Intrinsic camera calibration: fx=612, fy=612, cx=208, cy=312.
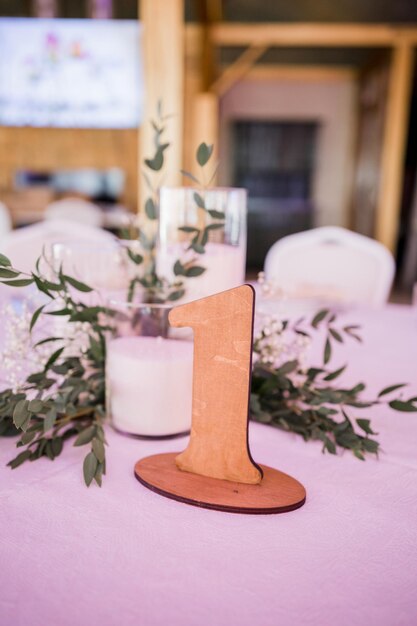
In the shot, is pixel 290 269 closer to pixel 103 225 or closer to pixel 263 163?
pixel 103 225

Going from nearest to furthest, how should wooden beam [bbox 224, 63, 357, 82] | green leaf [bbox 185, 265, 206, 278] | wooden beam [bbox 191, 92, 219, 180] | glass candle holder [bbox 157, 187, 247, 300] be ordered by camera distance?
green leaf [bbox 185, 265, 206, 278], glass candle holder [bbox 157, 187, 247, 300], wooden beam [bbox 191, 92, 219, 180], wooden beam [bbox 224, 63, 357, 82]

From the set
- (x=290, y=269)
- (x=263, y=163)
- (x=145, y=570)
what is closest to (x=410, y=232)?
(x=263, y=163)

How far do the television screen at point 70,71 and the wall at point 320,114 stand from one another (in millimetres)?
3866

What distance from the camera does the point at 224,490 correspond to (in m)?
0.68

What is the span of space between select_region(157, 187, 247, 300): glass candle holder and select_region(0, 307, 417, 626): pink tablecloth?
0.35m

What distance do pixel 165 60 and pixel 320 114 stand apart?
5237 millimetres

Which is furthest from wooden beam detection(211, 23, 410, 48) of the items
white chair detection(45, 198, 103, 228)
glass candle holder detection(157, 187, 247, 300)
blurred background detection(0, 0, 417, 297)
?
glass candle holder detection(157, 187, 247, 300)

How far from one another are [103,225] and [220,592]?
5025 millimetres

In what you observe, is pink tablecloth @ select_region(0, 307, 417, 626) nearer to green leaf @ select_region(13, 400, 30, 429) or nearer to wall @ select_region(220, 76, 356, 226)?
green leaf @ select_region(13, 400, 30, 429)

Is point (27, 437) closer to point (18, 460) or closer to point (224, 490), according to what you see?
point (18, 460)

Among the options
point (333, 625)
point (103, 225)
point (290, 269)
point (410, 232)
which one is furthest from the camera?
point (410, 232)

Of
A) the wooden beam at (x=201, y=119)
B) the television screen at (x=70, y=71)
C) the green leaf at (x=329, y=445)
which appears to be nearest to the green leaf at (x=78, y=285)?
the green leaf at (x=329, y=445)

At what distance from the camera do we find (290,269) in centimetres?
229

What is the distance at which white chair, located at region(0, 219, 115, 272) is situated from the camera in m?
2.04
